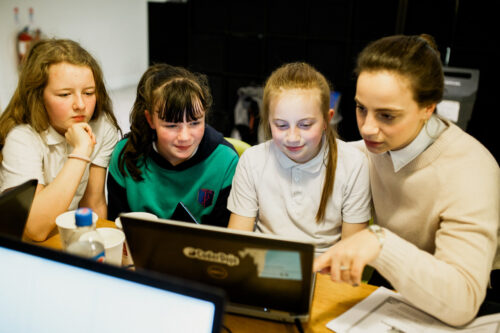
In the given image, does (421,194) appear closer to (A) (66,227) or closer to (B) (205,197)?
(B) (205,197)

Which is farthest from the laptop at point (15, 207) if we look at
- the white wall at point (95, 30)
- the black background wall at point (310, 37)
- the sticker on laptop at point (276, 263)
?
the white wall at point (95, 30)

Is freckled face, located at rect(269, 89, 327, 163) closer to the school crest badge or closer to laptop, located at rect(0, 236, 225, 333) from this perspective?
the school crest badge

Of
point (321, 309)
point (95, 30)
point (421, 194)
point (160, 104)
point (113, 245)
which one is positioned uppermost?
point (95, 30)

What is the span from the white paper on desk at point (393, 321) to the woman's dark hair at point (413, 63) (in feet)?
1.70

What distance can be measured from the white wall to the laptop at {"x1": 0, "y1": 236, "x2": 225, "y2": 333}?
3.61m

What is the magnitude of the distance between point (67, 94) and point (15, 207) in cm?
70

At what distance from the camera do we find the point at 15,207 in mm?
947

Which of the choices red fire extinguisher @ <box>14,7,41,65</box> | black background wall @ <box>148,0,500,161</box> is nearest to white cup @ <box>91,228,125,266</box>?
black background wall @ <box>148,0,500,161</box>

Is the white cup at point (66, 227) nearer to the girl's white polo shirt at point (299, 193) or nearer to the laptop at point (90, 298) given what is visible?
the laptop at point (90, 298)

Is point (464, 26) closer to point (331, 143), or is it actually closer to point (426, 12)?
point (426, 12)

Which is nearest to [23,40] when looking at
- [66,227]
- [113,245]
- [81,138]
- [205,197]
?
[81,138]

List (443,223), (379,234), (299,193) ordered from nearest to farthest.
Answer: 1. (379,234)
2. (443,223)
3. (299,193)

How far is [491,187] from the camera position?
1112mm

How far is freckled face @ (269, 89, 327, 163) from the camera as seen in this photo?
1.32m
